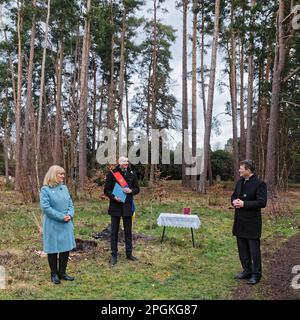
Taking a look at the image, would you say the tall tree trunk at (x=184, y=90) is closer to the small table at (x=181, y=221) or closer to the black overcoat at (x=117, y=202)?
the small table at (x=181, y=221)

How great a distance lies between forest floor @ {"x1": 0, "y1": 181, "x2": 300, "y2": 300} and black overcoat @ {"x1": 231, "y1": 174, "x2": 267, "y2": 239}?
2.42 feet

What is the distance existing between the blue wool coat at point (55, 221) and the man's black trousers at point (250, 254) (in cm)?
237

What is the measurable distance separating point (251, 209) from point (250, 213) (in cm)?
6

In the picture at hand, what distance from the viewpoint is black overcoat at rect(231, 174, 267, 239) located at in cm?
514

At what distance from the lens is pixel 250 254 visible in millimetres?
5512

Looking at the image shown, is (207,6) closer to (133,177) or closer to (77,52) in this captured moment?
(77,52)

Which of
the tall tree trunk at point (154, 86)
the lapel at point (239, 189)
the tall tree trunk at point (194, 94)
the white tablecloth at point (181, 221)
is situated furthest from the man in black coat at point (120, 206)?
the tall tree trunk at point (194, 94)

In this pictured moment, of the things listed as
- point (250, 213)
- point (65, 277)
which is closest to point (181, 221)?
point (250, 213)

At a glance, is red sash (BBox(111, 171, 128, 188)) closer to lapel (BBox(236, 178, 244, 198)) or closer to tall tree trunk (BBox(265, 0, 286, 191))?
lapel (BBox(236, 178, 244, 198))

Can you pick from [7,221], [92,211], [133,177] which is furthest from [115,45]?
[133,177]

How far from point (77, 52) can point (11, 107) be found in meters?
6.49

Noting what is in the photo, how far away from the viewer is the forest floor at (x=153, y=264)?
4.92 meters

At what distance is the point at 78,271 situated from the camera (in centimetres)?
575

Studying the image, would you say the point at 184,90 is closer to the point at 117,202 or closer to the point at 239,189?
the point at 117,202
